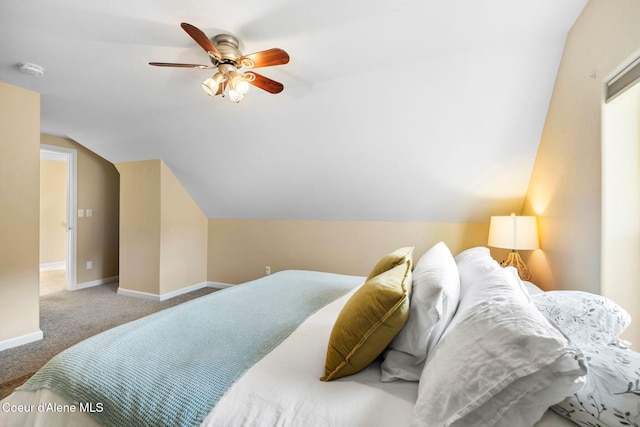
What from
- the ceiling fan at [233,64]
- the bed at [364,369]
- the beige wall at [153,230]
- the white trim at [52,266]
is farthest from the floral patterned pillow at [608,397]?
the white trim at [52,266]

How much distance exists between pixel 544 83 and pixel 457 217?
1.49 m

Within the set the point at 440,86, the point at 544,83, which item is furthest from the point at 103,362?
the point at 544,83

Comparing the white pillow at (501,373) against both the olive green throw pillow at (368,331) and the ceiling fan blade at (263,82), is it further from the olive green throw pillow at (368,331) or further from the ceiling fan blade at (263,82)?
the ceiling fan blade at (263,82)

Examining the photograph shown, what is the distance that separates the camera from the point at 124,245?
396cm

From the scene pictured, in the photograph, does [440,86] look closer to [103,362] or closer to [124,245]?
[103,362]

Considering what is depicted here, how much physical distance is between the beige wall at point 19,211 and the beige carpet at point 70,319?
0.24 m

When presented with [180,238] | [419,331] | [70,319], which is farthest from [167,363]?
[180,238]

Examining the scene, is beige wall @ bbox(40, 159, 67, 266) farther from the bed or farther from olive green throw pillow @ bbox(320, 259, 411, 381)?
olive green throw pillow @ bbox(320, 259, 411, 381)

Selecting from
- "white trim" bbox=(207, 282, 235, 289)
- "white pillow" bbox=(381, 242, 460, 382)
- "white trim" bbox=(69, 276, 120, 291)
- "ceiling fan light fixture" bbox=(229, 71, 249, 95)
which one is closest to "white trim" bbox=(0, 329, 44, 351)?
"white trim" bbox=(69, 276, 120, 291)

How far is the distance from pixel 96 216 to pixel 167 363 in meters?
4.53

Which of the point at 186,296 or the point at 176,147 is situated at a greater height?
the point at 176,147

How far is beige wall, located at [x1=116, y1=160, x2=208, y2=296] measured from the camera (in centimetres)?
370

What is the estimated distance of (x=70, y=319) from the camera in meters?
3.00

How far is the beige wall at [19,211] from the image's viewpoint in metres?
2.38
